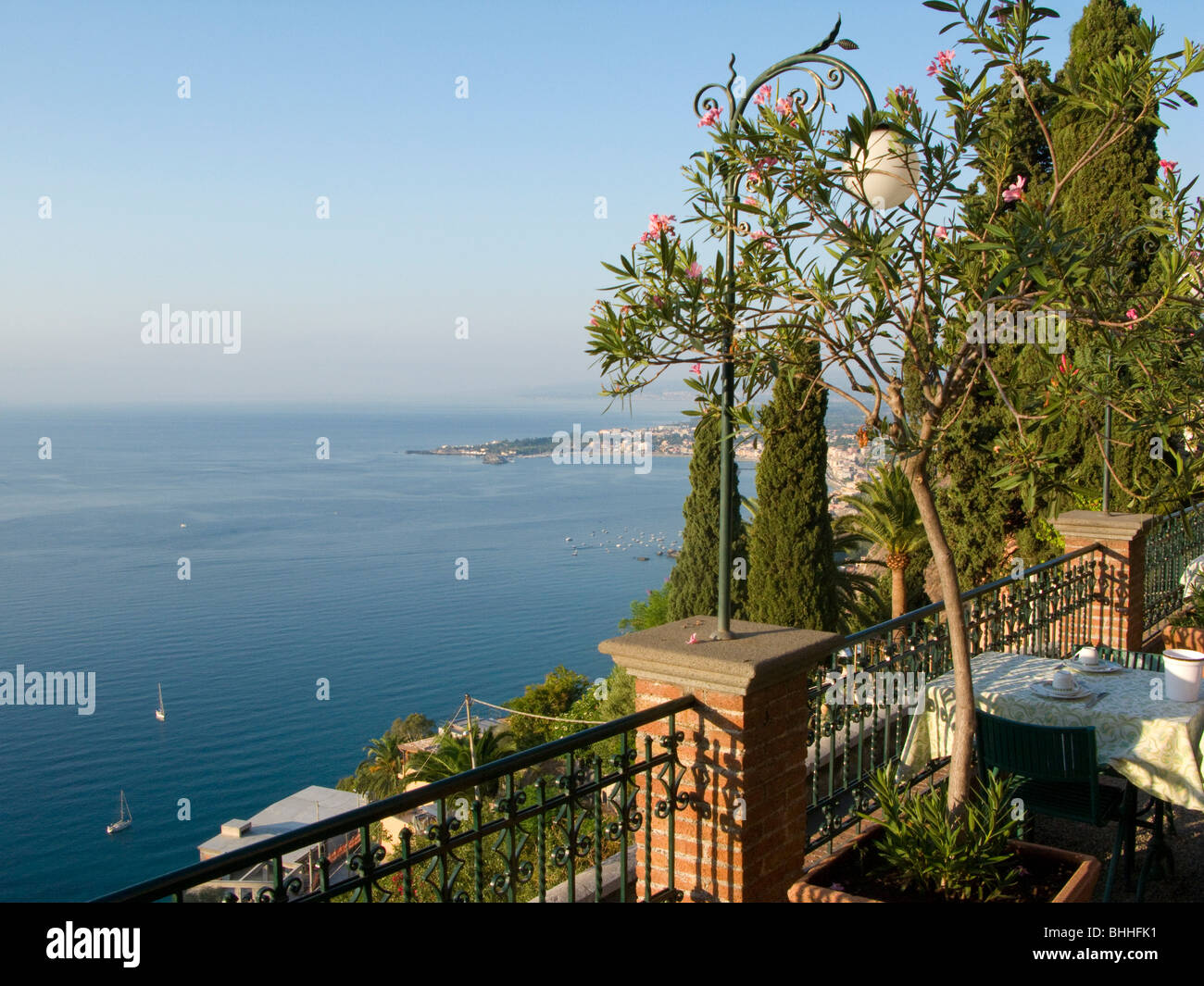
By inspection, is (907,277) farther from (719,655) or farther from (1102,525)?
(1102,525)

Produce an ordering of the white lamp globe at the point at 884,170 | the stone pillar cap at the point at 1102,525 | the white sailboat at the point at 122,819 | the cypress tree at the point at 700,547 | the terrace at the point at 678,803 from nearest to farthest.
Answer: the terrace at the point at 678,803
the white lamp globe at the point at 884,170
the stone pillar cap at the point at 1102,525
the cypress tree at the point at 700,547
the white sailboat at the point at 122,819

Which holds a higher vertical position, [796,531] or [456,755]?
[796,531]

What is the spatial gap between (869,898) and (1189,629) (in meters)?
6.56

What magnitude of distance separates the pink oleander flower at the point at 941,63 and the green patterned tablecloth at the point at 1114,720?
2972 mm

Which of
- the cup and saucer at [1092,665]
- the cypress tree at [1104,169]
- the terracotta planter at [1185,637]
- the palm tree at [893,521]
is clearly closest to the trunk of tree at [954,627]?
the cup and saucer at [1092,665]

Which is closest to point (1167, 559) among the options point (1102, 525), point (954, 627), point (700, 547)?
point (1102, 525)

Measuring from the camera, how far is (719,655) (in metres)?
3.37

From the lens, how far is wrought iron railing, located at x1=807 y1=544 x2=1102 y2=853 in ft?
14.2

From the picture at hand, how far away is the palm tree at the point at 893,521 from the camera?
21078 mm

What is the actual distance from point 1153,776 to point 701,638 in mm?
2426

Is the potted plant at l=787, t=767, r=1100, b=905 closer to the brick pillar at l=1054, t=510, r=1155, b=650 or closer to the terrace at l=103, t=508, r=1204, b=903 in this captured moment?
the terrace at l=103, t=508, r=1204, b=903

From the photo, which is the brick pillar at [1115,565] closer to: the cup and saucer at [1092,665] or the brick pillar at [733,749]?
the cup and saucer at [1092,665]

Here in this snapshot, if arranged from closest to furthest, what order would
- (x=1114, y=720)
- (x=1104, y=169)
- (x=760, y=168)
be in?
(x=760, y=168)
(x=1114, y=720)
(x=1104, y=169)
